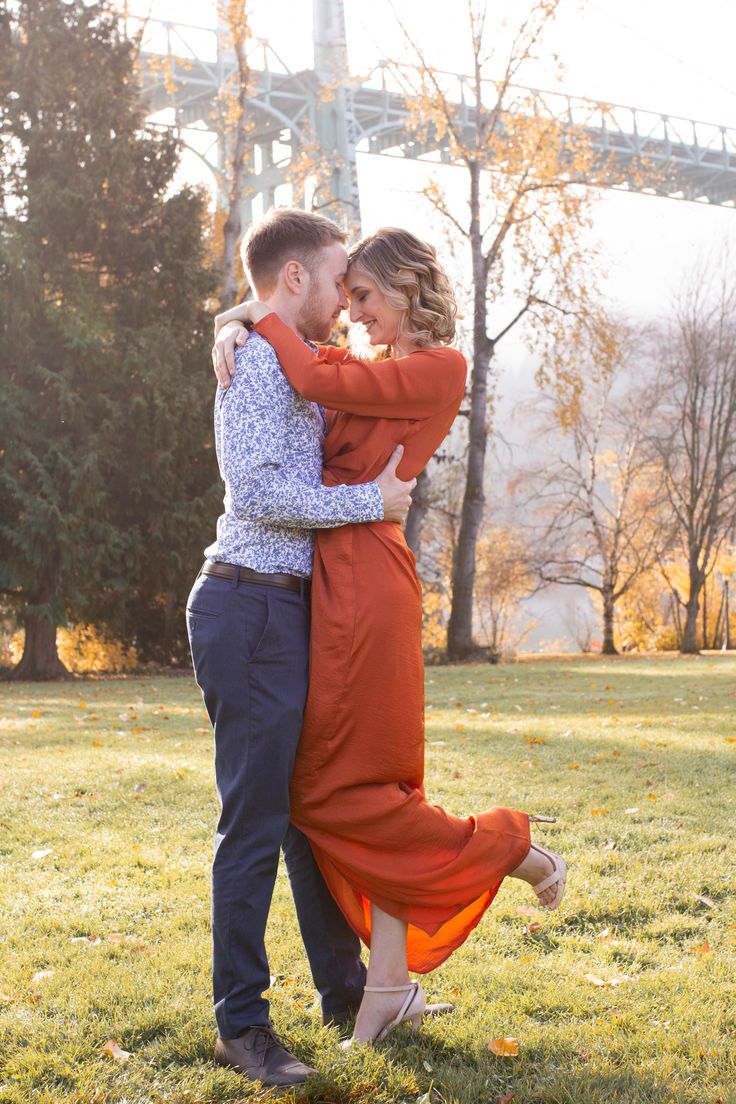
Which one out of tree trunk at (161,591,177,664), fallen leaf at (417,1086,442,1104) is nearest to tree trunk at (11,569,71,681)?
tree trunk at (161,591,177,664)

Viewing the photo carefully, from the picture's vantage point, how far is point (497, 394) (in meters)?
22.7

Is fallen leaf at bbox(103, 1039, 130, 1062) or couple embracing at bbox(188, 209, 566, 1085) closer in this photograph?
couple embracing at bbox(188, 209, 566, 1085)

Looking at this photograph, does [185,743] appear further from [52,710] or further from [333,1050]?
[333,1050]

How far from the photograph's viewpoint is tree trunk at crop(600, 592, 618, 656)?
27.7 meters

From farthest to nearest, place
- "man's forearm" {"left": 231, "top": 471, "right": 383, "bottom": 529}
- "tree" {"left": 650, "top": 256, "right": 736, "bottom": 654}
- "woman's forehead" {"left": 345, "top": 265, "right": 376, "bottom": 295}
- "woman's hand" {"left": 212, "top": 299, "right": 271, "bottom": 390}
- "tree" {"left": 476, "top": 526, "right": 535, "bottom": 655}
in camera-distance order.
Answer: "tree" {"left": 476, "top": 526, "right": 535, "bottom": 655}
"tree" {"left": 650, "top": 256, "right": 736, "bottom": 654}
"woman's forehead" {"left": 345, "top": 265, "right": 376, "bottom": 295}
"woman's hand" {"left": 212, "top": 299, "right": 271, "bottom": 390}
"man's forearm" {"left": 231, "top": 471, "right": 383, "bottom": 529}

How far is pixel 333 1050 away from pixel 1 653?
22.6m

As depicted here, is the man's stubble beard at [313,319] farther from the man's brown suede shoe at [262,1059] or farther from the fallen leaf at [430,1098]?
the fallen leaf at [430,1098]

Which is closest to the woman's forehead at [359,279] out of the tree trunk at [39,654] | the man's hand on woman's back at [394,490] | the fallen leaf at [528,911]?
the man's hand on woman's back at [394,490]

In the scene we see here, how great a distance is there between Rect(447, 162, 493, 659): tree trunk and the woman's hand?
16.6m

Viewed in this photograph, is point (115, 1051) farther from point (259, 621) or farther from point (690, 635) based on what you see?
point (690, 635)

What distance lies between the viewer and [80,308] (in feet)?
54.6

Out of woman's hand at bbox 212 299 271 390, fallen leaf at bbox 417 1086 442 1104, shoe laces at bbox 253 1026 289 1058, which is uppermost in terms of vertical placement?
woman's hand at bbox 212 299 271 390

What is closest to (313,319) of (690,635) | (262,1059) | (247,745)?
(247,745)

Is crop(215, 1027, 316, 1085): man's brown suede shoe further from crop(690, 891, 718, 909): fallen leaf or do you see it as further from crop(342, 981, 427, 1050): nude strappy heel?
crop(690, 891, 718, 909): fallen leaf
